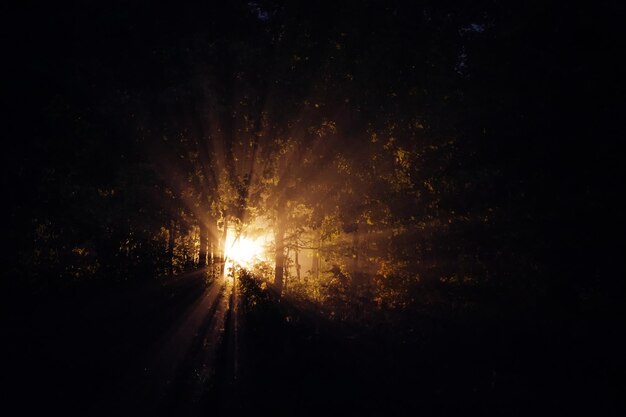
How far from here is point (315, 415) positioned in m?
8.67

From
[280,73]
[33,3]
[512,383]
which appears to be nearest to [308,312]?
[512,383]

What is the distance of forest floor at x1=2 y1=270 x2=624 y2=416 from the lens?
28.7 ft

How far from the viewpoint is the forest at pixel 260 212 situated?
30.9 ft

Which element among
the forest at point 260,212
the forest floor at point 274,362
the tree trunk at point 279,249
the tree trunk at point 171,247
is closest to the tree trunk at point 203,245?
the forest at point 260,212

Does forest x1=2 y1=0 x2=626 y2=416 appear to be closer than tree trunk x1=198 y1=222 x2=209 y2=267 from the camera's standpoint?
Yes

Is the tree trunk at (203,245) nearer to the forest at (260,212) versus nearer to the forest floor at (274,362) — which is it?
the forest at (260,212)

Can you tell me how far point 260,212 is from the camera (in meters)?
12.7

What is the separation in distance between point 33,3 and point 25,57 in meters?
1.32

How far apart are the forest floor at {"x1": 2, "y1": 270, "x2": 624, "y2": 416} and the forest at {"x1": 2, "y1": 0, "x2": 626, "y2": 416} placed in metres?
0.05

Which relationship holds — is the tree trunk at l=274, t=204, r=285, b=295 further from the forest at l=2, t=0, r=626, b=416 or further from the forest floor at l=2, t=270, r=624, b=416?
the forest floor at l=2, t=270, r=624, b=416

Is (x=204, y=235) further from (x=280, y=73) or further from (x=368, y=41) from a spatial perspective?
(x=368, y=41)

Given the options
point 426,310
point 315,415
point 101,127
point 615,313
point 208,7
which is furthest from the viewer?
point 208,7

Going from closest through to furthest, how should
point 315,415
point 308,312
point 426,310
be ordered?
point 315,415 → point 426,310 → point 308,312

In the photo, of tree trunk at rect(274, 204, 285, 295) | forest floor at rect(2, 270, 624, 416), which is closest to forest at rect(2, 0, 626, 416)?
forest floor at rect(2, 270, 624, 416)
